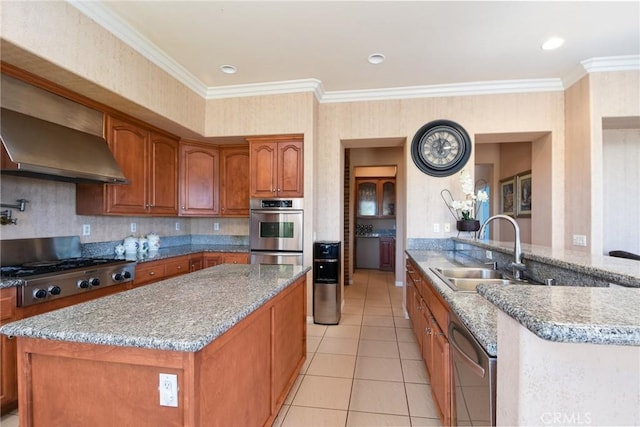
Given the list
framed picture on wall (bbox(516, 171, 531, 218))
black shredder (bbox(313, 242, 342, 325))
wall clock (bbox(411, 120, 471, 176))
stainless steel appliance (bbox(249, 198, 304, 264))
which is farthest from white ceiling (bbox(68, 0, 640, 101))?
black shredder (bbox(313, 242, 342, 325))

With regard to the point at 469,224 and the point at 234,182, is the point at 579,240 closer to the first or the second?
the point at 469,224

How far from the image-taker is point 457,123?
3.63m

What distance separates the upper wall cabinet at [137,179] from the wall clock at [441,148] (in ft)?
10.2

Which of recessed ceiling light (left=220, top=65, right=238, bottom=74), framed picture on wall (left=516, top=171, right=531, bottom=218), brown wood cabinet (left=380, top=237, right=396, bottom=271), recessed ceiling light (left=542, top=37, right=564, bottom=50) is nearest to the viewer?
recessed ceiling light (left=542, top=37, right=564, bottom=50)

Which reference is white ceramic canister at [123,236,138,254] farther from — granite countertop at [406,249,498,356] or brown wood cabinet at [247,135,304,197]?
granite countertop at [406,249,498,356]

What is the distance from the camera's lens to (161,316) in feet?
3.84

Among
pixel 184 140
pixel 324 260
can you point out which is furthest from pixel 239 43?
pixel 324 260

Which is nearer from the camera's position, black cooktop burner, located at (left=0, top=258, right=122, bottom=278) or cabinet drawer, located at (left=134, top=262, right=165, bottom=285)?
black cooktop burner, located at (left=0, top=258, right=122, bottom=278)

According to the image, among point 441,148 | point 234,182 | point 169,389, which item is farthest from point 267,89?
point 169,389

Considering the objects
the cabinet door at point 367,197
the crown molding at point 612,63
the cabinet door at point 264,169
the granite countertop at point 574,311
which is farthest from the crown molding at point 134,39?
the cabinet door at point 367,197

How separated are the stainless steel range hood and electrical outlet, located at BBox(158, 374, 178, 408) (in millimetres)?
1941

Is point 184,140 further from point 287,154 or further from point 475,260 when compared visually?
point 475,260

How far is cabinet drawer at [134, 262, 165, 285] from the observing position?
9.23 ft

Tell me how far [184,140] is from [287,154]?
1.49 m
